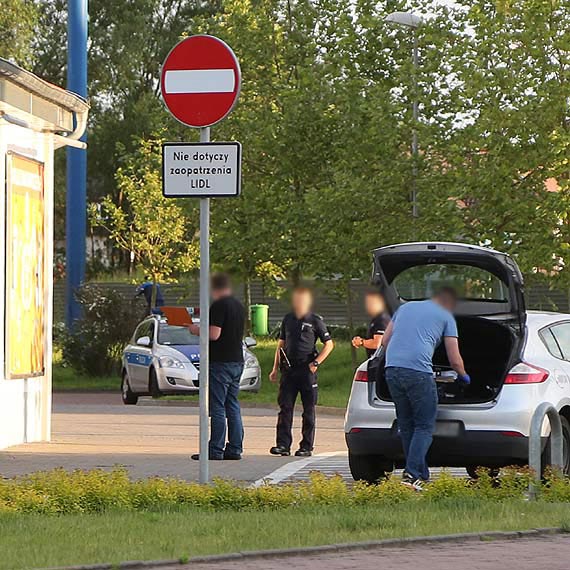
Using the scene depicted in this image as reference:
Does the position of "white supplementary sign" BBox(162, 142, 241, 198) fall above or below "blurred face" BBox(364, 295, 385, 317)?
above

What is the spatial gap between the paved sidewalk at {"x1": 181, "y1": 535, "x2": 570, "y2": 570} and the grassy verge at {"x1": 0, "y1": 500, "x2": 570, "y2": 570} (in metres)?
0.27

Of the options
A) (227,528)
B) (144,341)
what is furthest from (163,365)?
(227,528)

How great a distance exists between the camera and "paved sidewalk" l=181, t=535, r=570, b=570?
336 inches

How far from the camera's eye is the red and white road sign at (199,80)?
11734 millimetres

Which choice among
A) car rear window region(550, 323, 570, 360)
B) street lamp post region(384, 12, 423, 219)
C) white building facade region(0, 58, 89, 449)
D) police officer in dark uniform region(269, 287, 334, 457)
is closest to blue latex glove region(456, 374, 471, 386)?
car rear window region(550, 323, 570, 360)

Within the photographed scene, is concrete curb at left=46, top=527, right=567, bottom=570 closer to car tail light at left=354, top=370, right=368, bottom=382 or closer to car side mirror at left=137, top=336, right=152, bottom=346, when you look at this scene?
car tail light at left=354, top=370, right=368, bottom=382

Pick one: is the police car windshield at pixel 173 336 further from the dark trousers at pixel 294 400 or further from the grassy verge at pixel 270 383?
the dark trousers at pixel 294 400

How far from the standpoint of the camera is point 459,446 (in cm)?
1261

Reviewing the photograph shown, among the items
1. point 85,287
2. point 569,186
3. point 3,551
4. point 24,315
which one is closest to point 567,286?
point 569,186

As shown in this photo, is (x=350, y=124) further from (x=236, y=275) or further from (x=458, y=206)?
(x=236, y=275)

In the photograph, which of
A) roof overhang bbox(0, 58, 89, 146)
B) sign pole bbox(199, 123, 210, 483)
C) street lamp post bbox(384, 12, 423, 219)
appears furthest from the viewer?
street lamp post bbox(384, 12, 423, 219)

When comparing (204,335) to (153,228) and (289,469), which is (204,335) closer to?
(289,469)

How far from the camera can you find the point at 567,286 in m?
31.9

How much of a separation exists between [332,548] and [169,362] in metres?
18.4
